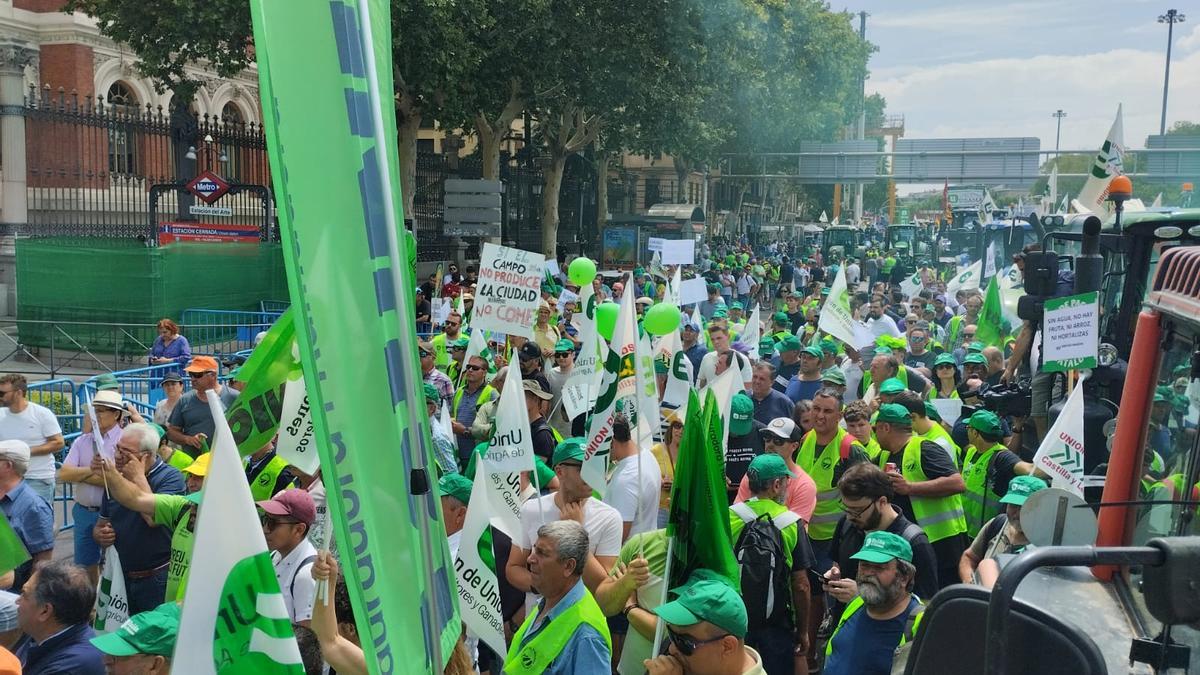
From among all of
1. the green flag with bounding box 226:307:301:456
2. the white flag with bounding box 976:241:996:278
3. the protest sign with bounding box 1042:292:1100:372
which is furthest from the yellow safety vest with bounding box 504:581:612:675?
the white flag with bounding box 976:241:996:278

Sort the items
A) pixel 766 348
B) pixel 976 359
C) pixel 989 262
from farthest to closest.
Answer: pixel 989 262
pixel 766 348
pixel 976 359

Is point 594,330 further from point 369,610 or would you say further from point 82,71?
point 82,71

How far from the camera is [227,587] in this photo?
3.40m

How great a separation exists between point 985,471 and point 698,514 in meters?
2.89

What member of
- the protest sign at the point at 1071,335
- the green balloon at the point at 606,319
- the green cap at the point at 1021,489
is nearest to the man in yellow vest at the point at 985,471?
the protest sign at the point at 1071,335

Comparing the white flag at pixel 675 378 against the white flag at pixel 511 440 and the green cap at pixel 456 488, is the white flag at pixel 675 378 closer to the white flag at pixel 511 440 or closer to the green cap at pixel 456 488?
the white flag at pixel 511 440

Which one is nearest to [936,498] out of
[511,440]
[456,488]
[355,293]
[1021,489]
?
[1021,489]

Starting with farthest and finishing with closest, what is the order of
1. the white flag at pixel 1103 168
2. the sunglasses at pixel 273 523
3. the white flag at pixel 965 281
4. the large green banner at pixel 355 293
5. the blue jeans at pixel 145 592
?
the white flag at pixel 965 281, the white flag at pixel 1103 168, the blue jeans at pixel 145 592, the sunglasses at pixel 273 523, the large green banner at pixel 355 293

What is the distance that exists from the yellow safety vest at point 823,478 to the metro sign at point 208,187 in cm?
1800

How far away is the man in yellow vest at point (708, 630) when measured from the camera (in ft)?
12.4

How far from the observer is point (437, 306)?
15.1 m

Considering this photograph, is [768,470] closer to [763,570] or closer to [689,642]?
[763,570]

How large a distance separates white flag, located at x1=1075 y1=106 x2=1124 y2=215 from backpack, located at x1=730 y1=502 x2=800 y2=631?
8.15 m

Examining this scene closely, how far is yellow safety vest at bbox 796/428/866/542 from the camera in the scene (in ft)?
22.5
